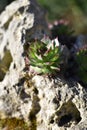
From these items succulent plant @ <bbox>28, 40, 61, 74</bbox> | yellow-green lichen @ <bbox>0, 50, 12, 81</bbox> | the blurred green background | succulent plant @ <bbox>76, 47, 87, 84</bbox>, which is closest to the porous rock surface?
yellow-green lichen @ <bbox>0, 50, 12, 81</bbox>

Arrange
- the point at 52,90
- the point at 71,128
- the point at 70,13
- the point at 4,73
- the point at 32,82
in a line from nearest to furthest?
the point at 71,128 < the point at 52,90 < the point at 32,82 < the point at 4,73 < the point at 70,13

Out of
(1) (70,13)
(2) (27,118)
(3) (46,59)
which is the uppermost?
(3) (46,59)

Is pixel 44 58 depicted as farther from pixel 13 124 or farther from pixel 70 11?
pixel 70 11

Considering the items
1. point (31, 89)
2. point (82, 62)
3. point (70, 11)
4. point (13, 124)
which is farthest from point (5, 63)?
point (70, 11)

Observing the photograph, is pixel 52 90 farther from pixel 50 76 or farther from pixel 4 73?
pixel 4 73

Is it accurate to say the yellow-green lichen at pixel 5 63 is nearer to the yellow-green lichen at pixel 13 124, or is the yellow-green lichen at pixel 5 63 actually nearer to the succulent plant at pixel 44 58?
the succulent plant at pixel 44 58

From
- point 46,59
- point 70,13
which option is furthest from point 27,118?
point 70,13

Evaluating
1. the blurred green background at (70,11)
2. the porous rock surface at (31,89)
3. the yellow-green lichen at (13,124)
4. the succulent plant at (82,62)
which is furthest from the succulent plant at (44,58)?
the blurred green background at (70,11)
